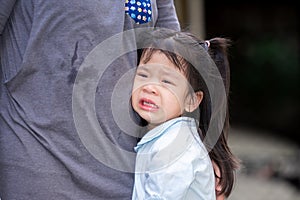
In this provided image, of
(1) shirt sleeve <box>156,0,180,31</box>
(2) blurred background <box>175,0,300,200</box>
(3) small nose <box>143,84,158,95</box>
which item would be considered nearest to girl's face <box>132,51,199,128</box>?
(3) small nose <box>143,84,158,95</box>

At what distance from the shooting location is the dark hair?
199cm

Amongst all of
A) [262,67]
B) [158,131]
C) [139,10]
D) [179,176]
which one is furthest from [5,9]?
[262,67]

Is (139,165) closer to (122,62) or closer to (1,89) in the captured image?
(122,62)

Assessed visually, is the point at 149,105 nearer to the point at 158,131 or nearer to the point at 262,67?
the point at 158,131

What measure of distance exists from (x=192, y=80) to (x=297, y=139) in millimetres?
6542

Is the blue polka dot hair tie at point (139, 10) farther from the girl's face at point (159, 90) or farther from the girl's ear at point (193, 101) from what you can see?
the girl's ear at point (193, 101)

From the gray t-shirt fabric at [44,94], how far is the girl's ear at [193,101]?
10.6 inches

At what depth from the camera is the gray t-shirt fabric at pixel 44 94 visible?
1.88m

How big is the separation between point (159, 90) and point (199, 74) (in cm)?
15

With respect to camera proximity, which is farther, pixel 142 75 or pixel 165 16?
pixel 165 16

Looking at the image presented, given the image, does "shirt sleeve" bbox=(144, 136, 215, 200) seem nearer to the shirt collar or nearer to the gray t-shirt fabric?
the shirt collar

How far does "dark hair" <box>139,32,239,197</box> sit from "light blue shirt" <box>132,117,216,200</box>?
11cm

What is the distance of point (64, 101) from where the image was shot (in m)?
1.90

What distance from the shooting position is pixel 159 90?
194 centimetres
